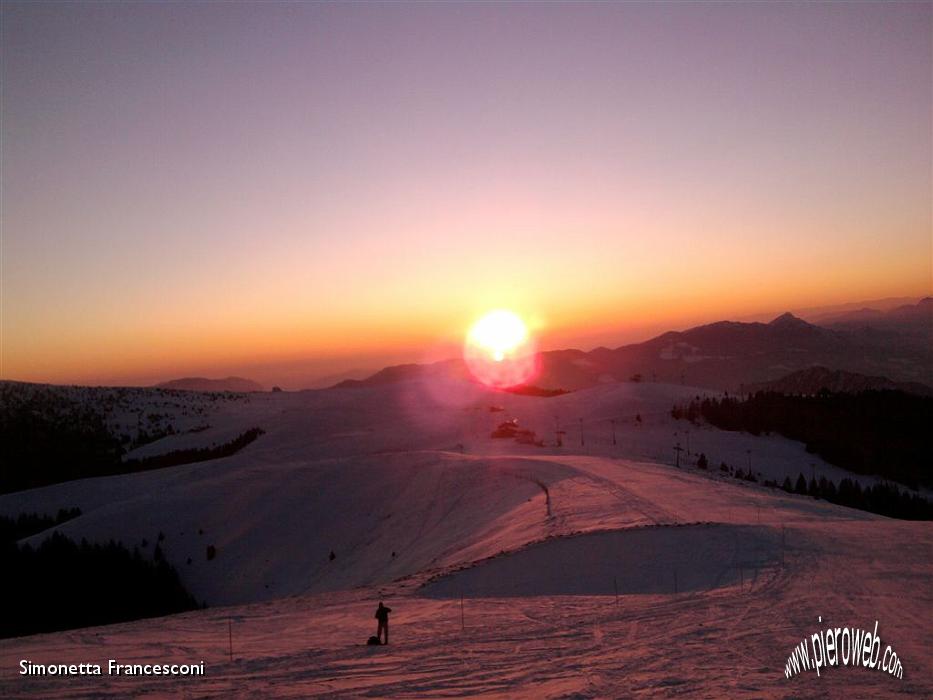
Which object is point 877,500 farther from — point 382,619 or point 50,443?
point 50,443

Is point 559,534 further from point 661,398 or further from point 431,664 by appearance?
point 661,398

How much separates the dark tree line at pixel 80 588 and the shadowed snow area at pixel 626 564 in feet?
34.9

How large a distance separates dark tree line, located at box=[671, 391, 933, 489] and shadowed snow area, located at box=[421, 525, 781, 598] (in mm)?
27840

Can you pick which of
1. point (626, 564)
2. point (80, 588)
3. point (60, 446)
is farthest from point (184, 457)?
point (626, 564)

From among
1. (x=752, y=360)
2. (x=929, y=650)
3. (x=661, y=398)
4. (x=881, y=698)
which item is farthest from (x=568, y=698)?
(x=752, y=360)

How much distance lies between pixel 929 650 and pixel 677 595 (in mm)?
4759

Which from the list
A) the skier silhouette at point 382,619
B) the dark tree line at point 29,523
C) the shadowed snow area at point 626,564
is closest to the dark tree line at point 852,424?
the shadowed snow area at point 626,564

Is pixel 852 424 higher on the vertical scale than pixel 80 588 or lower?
lower

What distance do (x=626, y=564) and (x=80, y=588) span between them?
1690 centimetres

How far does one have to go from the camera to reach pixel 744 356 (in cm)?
15850

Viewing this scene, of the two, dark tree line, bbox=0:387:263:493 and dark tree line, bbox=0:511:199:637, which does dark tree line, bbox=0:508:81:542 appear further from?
dark tree line, bbox=0:387:263:493

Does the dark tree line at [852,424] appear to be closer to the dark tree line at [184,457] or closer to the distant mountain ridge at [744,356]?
the dark tree line at [184,457]

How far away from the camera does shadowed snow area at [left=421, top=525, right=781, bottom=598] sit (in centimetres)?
1608

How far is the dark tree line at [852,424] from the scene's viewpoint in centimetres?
4247
